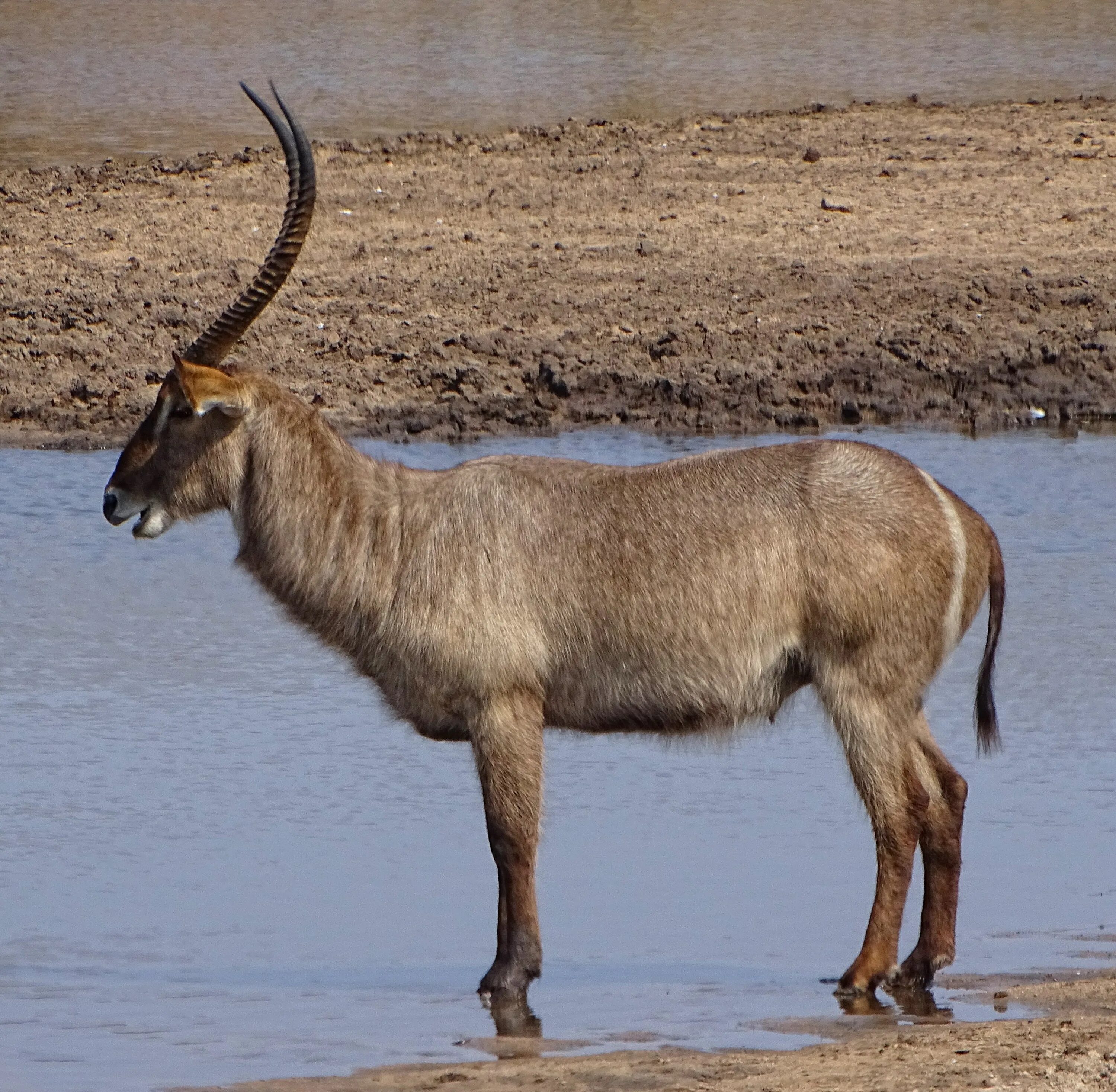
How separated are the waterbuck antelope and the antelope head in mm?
17

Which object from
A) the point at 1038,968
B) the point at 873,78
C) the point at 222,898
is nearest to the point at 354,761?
the point at 222,898

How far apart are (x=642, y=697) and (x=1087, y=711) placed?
2.45 meters

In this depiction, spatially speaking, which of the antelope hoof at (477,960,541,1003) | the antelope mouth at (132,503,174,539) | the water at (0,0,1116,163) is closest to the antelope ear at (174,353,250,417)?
the antelope mouth at (132,503,174,539)

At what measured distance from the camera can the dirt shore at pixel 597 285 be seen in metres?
11.8

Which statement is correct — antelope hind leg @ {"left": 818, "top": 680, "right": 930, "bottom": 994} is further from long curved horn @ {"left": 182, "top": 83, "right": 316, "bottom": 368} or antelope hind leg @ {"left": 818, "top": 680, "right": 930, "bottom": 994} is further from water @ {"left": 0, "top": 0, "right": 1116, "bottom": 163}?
water @ {"left": 0, "top": 0, "right": 1116, "bottom": 163}

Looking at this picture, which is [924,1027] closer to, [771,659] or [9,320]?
[771,659]

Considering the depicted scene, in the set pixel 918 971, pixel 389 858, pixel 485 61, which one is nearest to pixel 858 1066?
pixel 918 971

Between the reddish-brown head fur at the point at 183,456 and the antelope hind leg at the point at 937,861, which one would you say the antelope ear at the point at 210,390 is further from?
the antelope hind leg at the point at 937,861

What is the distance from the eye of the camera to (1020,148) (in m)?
16.0

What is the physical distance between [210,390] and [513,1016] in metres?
1.85

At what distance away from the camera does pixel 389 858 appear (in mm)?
6289

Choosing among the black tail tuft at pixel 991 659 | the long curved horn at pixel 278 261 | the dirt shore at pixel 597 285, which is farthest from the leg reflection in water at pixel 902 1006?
the dirt shore at pixel 597 285

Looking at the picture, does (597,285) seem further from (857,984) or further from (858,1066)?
(858,1066)

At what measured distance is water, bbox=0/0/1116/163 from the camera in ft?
65.1
